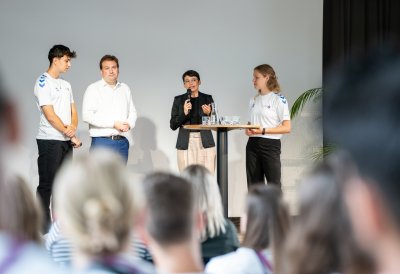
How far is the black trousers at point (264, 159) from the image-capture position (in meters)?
4.66

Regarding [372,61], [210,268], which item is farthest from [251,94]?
[372,61]

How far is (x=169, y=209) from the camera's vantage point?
Result: 1293 millimetres

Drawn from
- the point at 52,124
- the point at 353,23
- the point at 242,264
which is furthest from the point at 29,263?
the point at 353,23

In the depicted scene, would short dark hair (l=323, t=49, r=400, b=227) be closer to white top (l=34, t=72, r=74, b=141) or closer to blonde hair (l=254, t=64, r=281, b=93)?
white top (l=34, t=72, r=74, b=141)

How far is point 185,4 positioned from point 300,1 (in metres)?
1.22

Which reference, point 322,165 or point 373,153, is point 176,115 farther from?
point 373,153

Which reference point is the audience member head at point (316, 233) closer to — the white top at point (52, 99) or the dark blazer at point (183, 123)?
the white top at point (52, 99)

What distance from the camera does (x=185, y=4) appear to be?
5.91 meters

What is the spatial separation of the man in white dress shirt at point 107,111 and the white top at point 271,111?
1018mm

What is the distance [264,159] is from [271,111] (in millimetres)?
380

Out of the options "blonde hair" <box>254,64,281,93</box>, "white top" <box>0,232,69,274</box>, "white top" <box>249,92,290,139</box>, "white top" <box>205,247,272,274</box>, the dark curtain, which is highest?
the dark curtain

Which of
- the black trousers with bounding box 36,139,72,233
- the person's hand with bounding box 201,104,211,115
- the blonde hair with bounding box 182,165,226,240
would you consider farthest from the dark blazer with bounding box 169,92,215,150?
the blonde hair with bounding box 182,165,226,240

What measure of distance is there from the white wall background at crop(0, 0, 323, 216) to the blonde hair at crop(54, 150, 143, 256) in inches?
186

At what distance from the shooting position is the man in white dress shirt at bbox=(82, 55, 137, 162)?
4375 mm
